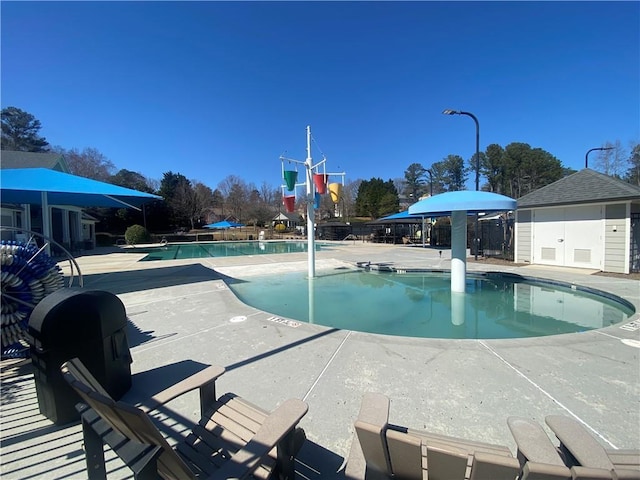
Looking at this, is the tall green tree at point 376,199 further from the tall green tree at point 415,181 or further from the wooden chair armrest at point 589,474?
the wooden chair armrest at point 589,474

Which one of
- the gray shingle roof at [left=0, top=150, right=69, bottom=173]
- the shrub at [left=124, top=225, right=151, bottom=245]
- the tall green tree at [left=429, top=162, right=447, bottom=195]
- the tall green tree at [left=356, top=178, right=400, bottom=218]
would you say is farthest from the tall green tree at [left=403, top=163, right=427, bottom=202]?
the gray shingle roof at [left=0, top=150, right=69, bottom=173]

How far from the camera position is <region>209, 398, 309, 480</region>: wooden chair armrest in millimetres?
1426

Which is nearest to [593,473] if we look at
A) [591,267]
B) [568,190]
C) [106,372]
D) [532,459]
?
[532,459]

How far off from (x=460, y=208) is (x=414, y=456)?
23.7ft

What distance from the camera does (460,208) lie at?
764cm

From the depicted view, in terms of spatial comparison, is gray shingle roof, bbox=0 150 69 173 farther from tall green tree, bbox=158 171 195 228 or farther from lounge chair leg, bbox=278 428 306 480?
lounge chair leg, bbox=278 428 306 480

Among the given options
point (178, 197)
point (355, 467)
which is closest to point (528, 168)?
point (178, 197)

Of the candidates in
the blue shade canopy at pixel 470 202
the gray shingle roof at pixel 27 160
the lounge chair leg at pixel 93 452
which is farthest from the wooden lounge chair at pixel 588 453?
the gray shingle roof at pixel 27 160

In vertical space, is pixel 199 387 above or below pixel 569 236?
below

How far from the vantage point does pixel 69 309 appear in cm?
267

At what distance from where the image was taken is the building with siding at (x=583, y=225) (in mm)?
10625

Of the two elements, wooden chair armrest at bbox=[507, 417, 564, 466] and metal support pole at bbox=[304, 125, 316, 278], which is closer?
wooden chair armrest at bbox=[507, 417, 564, 466]

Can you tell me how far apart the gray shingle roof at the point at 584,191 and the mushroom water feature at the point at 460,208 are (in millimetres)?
6199

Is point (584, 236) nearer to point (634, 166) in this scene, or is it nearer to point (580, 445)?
point (580, 445)
